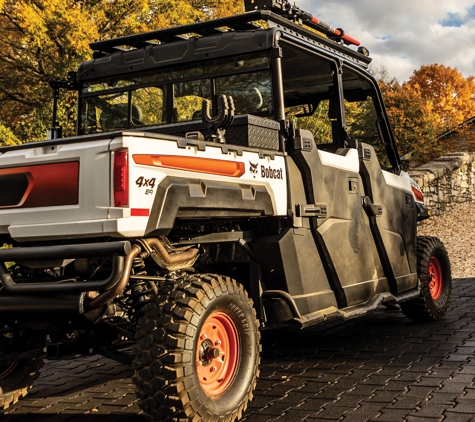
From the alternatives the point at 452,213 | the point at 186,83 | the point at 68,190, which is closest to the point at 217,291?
the point at 68,190

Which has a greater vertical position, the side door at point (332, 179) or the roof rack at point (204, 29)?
the roof rack at point (204, 29)

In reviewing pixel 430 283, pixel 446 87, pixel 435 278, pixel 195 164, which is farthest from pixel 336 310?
pixel 446 87

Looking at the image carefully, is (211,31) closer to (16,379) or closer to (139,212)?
(139,212)

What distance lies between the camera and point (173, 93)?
235 inches

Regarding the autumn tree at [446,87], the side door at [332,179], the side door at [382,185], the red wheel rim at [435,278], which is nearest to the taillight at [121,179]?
the side door at [332,179]

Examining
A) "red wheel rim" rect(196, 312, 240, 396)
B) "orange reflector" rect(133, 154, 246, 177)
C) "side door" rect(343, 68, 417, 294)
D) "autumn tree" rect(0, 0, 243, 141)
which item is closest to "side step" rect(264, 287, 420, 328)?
"side door" rect(343, 68, 417, 294)

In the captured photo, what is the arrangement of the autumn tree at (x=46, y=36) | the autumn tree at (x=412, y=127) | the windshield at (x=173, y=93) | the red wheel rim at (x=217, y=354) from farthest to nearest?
the autumn tree at (x=412, y=127) → the autumn tree at (x=46, y=36) → the windshield at (x=173, y=93) → the red wheel rim at (x=217, y=354)

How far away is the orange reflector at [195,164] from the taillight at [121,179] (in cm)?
7

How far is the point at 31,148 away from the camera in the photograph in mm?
4285

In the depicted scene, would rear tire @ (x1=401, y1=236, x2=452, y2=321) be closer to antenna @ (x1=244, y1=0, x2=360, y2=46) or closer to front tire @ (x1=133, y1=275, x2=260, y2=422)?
antenna @ (x1=244, y1=0, x2=360, y2=46)

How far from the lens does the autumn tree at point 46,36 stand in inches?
679

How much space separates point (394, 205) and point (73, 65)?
40.3 ft

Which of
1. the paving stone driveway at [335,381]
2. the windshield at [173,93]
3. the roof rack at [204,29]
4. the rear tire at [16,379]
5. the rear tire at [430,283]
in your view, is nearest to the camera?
the paving stone driveway at [335,381]

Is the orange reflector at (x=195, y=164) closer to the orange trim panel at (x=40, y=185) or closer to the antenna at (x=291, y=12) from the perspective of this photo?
the orange trim panel at (x=40, y=185)
